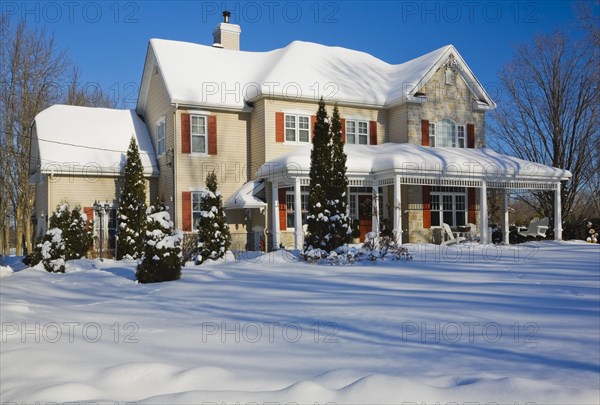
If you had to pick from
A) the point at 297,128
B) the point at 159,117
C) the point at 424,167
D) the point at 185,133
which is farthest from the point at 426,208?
the point at 159,117

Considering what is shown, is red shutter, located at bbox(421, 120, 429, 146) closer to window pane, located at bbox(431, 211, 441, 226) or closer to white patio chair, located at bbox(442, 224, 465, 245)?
window pane, located at bbox(431, 211, 441, 226)

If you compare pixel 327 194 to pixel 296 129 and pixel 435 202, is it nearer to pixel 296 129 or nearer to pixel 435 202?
pixel 296 129

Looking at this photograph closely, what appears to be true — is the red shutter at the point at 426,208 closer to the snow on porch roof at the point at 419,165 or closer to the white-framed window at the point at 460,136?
the snow on porch roof at the point at 419,165

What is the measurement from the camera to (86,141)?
2192 centimetres

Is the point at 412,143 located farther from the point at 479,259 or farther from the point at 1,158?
the point at 1,158

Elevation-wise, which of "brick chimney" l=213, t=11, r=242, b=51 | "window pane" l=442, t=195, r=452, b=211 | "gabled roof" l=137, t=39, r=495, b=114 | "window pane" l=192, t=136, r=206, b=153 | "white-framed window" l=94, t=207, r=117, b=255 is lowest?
"white-framed window" l=94, t=207, r=117, b=255

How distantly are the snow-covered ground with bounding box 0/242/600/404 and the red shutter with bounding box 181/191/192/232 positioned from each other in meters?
9.84

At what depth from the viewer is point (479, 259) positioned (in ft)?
44.8

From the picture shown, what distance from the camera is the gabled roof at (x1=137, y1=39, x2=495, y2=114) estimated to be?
21.1 metres

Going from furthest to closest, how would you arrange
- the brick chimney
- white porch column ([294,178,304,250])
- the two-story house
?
the brick chimney
the two-story house
white porch column ([294,178,304,250])

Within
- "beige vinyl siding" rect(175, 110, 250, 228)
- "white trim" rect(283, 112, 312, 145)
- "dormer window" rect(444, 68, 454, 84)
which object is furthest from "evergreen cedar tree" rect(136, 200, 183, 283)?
"dormer window" rect(444, 68, 454, 84)

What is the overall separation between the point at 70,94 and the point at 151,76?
1601cm

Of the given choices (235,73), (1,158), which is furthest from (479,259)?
(1,158)

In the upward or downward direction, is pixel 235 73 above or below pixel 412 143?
above
